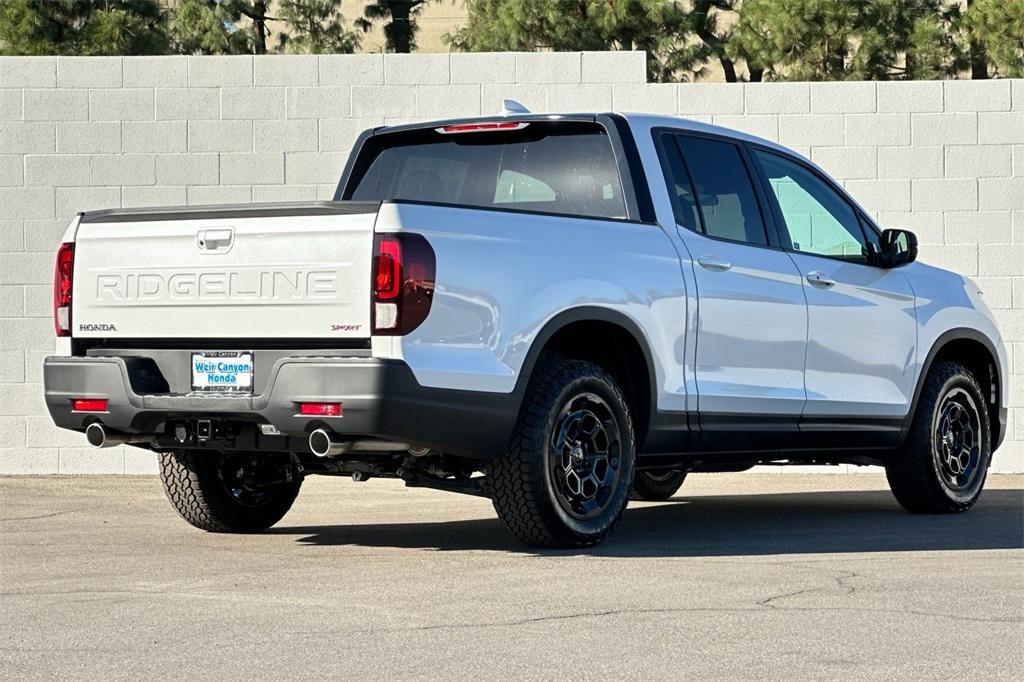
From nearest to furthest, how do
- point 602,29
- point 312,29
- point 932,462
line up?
1. point 932,462
2. point 602,29
3. point 312,29

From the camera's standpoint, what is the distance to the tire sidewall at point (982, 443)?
33.9ft

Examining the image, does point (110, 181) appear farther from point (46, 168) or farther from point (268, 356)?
point (268, 356)

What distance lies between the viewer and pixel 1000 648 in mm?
5805

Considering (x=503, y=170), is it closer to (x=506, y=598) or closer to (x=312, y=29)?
(x=506, y=598)

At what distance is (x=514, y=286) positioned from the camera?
7.77m

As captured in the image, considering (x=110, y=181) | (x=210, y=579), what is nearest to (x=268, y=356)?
(x=210, y=579)

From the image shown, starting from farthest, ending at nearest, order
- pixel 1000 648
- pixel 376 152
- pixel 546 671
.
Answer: pixel 376 152, pixel 1000 648, pixel 546 671

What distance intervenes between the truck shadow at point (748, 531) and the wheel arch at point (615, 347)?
68cm

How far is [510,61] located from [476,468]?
257 inches

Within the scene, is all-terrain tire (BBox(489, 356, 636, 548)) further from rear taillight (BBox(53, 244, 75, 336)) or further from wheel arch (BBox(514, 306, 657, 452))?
rear taillight (BBox(53, 244, 75, 336))

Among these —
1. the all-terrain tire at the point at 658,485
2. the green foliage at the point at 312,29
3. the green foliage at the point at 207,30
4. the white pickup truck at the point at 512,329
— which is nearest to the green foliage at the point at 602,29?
the green foliage at the point at 312,29

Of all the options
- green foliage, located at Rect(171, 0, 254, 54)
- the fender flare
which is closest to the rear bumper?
the fender flare

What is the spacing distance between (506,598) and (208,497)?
110 inches

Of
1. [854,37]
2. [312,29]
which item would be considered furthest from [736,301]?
[312,29]
